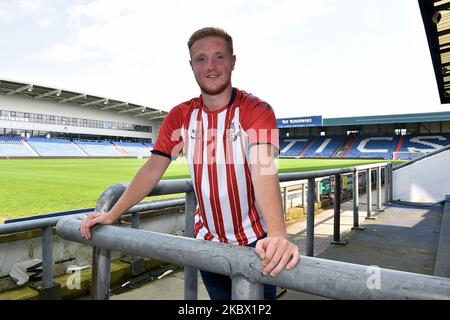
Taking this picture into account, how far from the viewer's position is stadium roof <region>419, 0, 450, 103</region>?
15.1ft

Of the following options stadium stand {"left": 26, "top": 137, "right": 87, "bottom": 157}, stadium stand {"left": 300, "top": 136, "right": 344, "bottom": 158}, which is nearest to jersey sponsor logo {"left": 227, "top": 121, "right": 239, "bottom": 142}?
stadium stand {"left": 26, "top": 137, "right": 87, "bottom": 157}

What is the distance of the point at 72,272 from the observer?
3766 mm

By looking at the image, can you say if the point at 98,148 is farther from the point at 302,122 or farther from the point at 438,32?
the point at 438,32

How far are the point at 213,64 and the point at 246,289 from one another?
0.97m

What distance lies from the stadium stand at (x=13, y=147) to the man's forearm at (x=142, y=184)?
120 feet

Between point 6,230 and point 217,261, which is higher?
point 217,261

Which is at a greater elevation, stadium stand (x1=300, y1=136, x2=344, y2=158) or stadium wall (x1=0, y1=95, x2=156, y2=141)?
stadium wall (x1=0, y1=95, x2=156, y2=141)

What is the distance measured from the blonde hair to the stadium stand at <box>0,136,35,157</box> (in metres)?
36.8

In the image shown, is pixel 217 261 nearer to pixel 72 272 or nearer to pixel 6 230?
pixel 6 230

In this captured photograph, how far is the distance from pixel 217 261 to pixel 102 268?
0.60 metres

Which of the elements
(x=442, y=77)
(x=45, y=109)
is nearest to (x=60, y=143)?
(x=45, y=109)

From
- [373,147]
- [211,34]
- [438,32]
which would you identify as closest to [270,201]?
[211,34]

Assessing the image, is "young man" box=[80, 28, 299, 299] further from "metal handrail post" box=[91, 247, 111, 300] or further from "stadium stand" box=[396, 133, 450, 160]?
"stadium stand" box=[396, 133, 450, 160]
